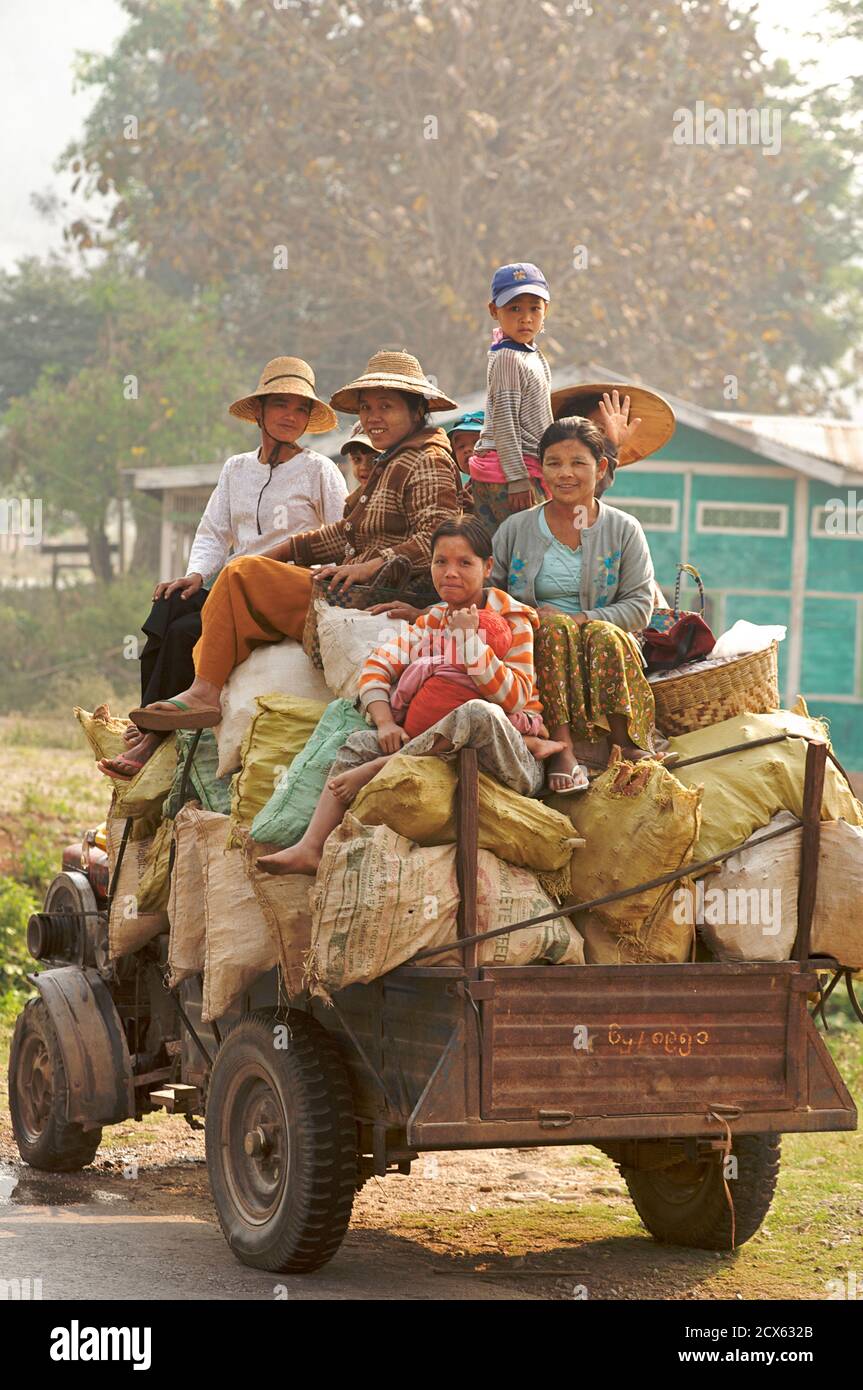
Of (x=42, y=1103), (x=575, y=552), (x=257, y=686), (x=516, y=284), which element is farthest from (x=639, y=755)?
(x=42, y=1103)

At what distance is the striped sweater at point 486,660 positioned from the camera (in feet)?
18.0

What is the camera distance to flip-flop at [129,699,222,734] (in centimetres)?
624

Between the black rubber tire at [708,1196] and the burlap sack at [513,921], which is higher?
the burlap sack at [513,921]

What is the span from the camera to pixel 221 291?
33.4 meters

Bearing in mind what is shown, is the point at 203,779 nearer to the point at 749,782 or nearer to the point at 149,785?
the point at 149,785

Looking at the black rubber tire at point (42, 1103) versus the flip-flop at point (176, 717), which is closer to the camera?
the flip-flop at point (176, 717)

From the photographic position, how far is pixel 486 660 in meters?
5.48

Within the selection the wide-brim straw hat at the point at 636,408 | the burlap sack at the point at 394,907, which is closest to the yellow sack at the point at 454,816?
the burlap sack at the point at 394,907

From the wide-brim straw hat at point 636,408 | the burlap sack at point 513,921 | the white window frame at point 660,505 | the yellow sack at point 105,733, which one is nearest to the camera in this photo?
the burlap sack at point 513,921

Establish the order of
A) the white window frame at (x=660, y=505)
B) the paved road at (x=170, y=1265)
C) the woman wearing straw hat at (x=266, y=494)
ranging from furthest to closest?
the white window frame at (x=660, y=505)
the woman wearing straw hat at (x=266, y=494)
the paved road at (x=170, y=1265)

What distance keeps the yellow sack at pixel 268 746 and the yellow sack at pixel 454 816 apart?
58 centimetres

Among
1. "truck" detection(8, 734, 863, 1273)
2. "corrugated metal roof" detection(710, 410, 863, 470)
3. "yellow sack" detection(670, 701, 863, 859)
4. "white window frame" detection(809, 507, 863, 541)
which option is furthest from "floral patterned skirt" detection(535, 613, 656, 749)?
"white window frame" detection(809, 507, 863, 541)

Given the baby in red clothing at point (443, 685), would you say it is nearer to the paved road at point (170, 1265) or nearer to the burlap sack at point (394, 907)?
the burlap sack at point (394, 907)
